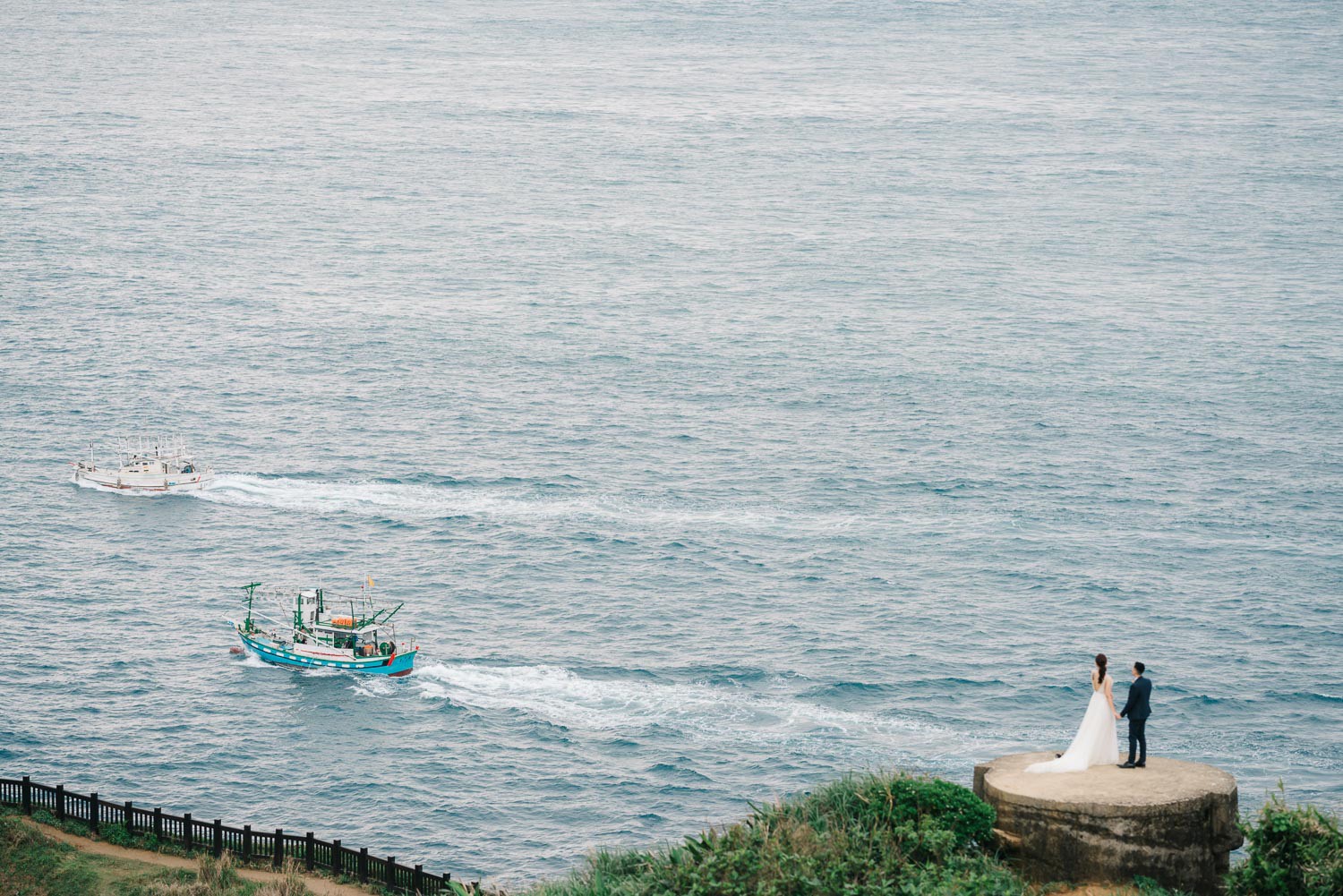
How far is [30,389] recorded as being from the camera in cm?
13862

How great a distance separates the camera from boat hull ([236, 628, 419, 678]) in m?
88.3

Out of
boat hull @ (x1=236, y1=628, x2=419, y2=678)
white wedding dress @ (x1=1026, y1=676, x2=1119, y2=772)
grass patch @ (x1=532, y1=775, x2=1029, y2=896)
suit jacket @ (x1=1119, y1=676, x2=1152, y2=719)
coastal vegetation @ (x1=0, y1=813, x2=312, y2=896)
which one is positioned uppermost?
suit jacket @ (x1=1119, y1=676, x2=1152, y2=719)

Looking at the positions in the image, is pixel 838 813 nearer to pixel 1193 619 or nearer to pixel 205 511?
pixel 1193 619

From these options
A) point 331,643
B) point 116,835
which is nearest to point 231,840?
point 116,835

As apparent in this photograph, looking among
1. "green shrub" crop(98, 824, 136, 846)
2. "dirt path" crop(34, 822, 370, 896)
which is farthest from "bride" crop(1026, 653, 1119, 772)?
"green shrub" crop(98, 824, 136, 846)

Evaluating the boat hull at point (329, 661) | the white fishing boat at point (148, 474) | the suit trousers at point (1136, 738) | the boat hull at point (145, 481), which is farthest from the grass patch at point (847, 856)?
the white fishing boat at point (148, 474)

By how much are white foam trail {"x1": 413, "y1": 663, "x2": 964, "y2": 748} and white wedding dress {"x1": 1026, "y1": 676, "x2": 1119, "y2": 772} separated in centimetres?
4997

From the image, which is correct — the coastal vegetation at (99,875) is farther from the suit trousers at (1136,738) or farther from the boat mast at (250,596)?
the boat mast at (250,596)

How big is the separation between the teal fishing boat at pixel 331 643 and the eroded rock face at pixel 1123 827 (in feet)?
203

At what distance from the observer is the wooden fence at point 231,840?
153 feet

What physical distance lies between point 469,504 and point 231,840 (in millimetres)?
66473

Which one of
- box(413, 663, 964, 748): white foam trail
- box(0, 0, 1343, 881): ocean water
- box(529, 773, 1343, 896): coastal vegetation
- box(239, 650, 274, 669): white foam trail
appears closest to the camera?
box(529, 773, 1343, 896): coastal vegetation

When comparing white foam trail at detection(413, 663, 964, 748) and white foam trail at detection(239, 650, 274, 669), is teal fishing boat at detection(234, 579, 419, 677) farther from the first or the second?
white foam trail at detection(413, 663, 964, 748)

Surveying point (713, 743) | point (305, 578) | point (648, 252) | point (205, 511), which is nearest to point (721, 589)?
point (713, 743)
